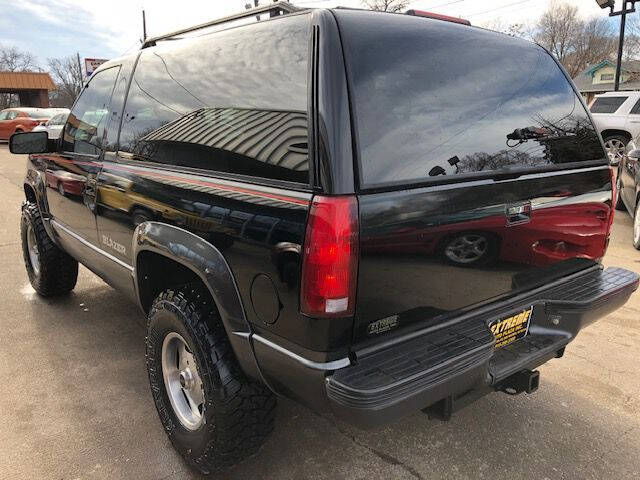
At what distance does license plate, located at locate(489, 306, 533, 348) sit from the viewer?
7.09 ft

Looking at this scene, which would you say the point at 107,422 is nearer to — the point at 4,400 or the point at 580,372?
the point at 4,400

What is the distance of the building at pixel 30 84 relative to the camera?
36.8m

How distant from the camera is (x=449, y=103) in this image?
200 centimetres

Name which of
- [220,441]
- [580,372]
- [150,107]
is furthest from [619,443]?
[150,107]

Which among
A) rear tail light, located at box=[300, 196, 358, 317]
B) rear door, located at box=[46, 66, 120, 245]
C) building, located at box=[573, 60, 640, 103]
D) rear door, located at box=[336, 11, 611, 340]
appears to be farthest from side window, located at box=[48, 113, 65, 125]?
building, located at box=[573, 60, 640, 103]

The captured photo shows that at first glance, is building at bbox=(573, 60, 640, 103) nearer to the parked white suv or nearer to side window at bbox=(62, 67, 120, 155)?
the parked white suv

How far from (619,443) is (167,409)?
7.39 ft

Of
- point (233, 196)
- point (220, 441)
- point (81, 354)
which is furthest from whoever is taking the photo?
point (81, 354)

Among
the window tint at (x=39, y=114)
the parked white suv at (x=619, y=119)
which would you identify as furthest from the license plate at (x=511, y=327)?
the window tint at (x=39, y=114)

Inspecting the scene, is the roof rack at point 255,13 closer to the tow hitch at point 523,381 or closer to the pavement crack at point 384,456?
the tow hitch at point 523,381

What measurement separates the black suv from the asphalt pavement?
36 centimetres

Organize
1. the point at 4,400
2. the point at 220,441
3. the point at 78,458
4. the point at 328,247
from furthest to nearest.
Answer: the point at 4,400 < the point at 78,458 < the point at 220,441 < the point at 328,247

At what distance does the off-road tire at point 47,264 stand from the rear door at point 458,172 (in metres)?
3.30

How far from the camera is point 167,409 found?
249 cm
